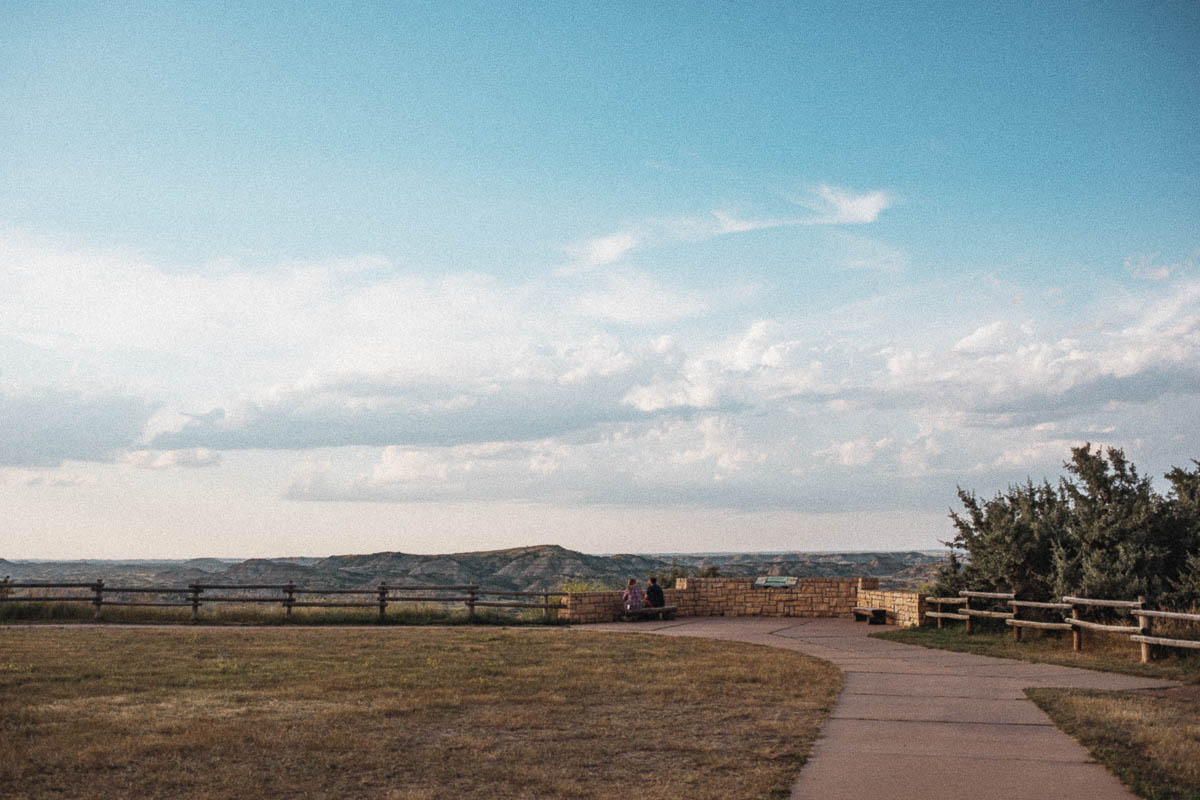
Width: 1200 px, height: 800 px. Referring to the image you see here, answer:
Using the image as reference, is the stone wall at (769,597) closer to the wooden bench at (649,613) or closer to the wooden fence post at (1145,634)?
the wooden bench at (649,613)

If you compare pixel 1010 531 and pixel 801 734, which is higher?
pixel 1010 531

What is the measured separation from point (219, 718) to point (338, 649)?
7.77 m

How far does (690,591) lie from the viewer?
28125 millimetres

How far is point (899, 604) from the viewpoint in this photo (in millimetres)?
23562

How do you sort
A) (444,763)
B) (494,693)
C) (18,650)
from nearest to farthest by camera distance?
(444,763), (494,693), (18,650)

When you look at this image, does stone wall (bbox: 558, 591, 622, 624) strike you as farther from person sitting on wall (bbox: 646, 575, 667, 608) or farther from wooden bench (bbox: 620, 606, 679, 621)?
person sitting on wall (bbox: 646, 575, 667, 608)

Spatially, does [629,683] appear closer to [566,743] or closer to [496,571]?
[566,743]

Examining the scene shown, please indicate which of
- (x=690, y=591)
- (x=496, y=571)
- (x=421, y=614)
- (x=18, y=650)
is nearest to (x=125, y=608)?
(x=421, y=614)

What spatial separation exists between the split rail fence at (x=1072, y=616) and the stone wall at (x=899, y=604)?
25 centimetres

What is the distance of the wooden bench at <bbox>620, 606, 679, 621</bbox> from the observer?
84.9 ft

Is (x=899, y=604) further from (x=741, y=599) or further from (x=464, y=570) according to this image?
(x=464, y=570)

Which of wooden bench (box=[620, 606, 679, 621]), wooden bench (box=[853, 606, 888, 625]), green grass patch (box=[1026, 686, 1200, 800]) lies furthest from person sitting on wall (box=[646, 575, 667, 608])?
green grass patch (box=[1026, 686, 1200, 800])

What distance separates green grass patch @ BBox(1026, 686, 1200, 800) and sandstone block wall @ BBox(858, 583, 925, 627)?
10.4 metres

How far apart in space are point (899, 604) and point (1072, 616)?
22.5 ft
